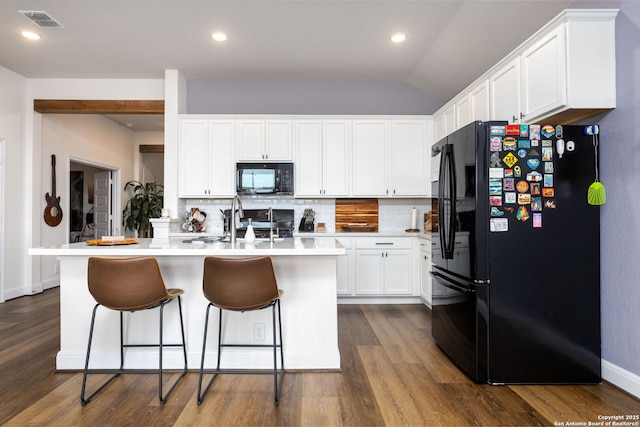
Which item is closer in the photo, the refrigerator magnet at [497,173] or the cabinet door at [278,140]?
the refrigerator magnet at [497,173]

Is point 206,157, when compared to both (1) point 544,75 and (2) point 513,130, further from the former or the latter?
(1) point 544,75

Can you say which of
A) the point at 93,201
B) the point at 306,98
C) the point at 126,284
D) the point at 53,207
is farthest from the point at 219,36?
the point at 93,201

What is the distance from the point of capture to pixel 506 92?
3.00 metres

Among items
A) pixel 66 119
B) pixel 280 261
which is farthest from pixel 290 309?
pixel 66 119

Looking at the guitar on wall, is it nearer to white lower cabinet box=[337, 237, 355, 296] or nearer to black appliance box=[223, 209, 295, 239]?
black appliance box=[223, 209, 295, 239]

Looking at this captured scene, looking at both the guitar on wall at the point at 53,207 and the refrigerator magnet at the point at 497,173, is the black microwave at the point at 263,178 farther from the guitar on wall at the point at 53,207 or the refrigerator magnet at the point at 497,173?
the guitar on wall at the point at 53,207

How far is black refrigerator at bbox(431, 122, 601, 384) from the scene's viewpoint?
2355 mm

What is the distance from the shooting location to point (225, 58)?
431cm

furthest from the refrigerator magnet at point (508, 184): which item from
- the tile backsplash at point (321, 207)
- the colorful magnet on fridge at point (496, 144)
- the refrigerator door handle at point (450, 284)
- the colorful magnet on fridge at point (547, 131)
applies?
the tile backsplash at point (321, 207)

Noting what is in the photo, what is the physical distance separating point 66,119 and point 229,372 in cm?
520

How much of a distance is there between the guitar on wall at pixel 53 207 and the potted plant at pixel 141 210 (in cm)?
154

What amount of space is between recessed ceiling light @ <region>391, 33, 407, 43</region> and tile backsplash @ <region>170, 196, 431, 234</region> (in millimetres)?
2006

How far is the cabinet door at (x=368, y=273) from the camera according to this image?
4.43 metres

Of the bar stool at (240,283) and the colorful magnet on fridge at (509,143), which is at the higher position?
the colorful magnet on fridge at (509,143)
